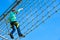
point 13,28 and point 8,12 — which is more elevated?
point 8,12

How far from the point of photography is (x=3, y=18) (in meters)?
10.9

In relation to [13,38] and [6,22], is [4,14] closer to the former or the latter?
[6,22]

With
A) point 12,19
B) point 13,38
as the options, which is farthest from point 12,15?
point 13,38

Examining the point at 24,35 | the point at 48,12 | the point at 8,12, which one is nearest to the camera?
the point at 48,12

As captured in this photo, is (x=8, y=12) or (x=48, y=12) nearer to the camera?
(x=48, y=12)

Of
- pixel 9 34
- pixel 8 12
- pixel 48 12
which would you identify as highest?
pixel 8 12

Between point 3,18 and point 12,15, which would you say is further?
point 3,18

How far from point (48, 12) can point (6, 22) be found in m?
2.43

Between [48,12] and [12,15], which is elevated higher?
[12,15]

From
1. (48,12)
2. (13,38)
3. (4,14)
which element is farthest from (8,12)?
(48,12)

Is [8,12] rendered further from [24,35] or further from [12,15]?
[24,35]

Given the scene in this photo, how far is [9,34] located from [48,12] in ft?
7.04

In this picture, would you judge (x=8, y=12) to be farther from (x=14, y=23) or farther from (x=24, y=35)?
(x=24, y=35)

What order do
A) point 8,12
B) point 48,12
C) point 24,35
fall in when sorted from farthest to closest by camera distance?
point 8,12, point 24,35, point 48,12
